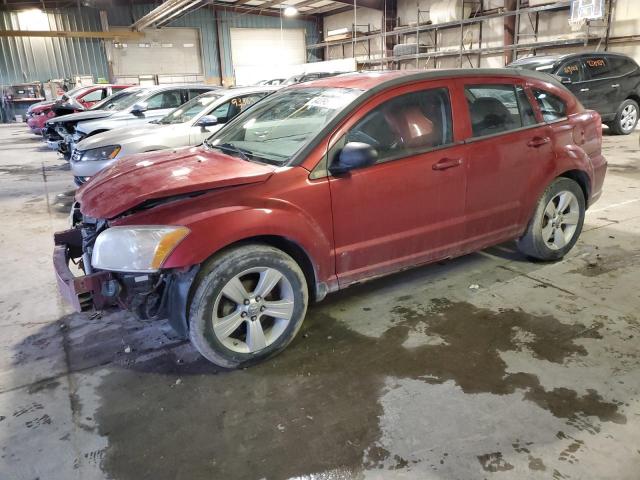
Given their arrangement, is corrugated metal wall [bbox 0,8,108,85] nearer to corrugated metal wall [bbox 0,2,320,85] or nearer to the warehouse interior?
corrugated metal wall [bbox 0,2,320,85]

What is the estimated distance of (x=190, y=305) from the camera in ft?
8.63

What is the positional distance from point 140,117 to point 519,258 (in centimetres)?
709

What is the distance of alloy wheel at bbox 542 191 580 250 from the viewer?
403cm

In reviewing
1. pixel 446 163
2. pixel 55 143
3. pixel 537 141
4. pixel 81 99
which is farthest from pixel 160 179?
pixel 81 99

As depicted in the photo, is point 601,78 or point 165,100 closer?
point 165,100

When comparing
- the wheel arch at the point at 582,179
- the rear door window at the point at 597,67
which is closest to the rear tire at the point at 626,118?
the rear door window at the point at 597,67

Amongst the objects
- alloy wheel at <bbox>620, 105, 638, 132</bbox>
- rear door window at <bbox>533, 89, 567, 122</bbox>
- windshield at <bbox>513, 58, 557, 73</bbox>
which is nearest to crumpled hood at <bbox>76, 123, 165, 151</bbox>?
rear door window at <bbox>533, 89, 567, 122</bbox>

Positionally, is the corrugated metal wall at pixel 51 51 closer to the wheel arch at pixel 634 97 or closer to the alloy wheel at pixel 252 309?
the wheel arch at pixel 634 97

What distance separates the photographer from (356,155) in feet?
9.16

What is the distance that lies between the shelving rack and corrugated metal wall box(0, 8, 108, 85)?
1253 centimetres

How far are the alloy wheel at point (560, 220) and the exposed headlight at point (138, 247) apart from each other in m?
2.99

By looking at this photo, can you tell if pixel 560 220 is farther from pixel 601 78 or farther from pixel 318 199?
pixel 601 78

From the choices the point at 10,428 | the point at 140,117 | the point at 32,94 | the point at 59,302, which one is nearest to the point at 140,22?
the point at 32,94

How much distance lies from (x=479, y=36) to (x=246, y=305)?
17.6 meters
